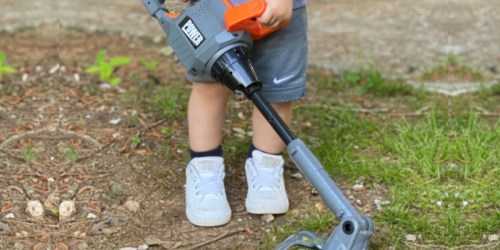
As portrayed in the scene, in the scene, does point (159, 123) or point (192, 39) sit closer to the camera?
point (192, 39)

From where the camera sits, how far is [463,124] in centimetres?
333

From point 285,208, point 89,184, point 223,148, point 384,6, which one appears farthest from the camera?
point 384,6

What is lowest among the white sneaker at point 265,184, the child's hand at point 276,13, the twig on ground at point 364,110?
the twig on ground at point 364,110

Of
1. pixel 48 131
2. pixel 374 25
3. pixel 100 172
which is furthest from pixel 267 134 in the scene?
pixel 374 25

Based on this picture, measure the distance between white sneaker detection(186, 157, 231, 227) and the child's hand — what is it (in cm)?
55

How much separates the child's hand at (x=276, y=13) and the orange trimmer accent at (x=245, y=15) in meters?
0.01

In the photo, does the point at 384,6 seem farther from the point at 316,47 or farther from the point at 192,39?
the point at 192,39

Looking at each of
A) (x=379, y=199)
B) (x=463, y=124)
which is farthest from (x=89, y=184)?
(x=463, y=124)

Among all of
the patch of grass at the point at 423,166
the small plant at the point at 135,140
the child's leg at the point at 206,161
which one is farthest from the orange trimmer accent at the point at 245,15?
the small plant at the point at 135,140

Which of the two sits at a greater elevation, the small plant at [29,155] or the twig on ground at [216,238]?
the twig on ground at [216,238]

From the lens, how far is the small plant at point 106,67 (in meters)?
3.67

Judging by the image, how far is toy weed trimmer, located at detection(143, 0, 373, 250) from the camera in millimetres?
2289

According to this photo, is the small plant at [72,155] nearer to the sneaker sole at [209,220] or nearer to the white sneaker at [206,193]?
the white sneaker at [206,193]

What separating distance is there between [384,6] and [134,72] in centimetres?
157
